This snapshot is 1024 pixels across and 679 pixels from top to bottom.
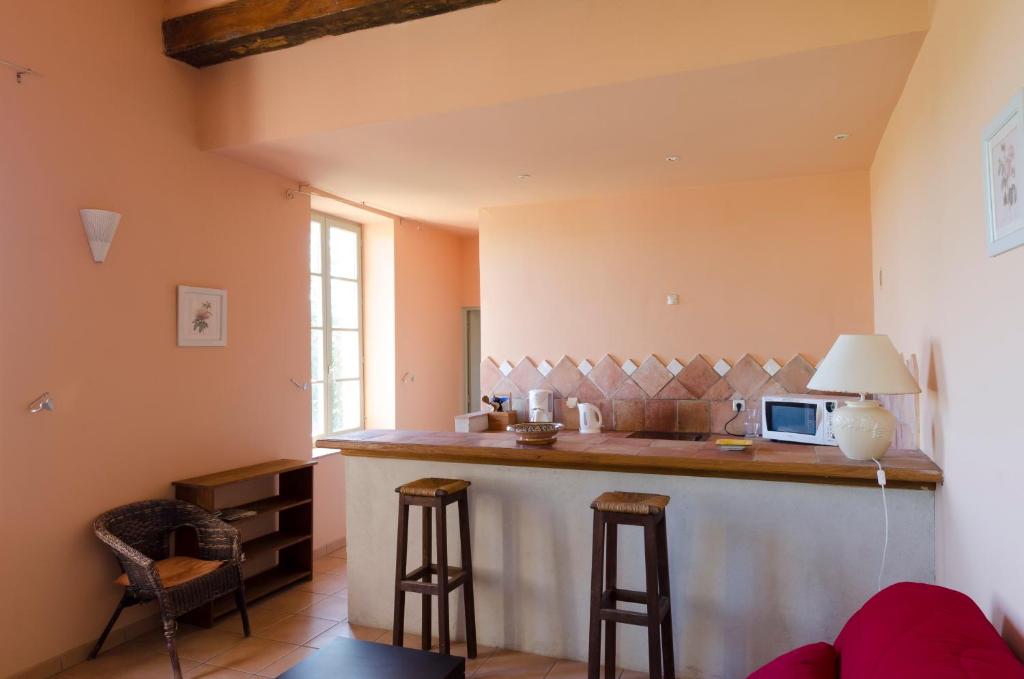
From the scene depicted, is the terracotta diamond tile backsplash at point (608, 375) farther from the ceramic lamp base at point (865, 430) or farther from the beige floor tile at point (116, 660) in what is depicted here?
the beige floor tile at point (116, 660)

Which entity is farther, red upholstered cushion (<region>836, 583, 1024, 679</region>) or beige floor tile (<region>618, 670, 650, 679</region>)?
beige floor tile (<region>618, 670, 650, 679</region>)

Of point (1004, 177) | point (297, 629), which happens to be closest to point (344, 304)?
point (297, 629)

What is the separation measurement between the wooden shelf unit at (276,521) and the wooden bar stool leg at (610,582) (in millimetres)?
2122

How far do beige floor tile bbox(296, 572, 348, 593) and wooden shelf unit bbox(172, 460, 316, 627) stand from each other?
0.19ft

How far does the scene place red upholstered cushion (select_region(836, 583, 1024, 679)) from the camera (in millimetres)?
1314

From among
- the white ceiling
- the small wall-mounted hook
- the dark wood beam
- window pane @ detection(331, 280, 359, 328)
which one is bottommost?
the small wall-mounted hook

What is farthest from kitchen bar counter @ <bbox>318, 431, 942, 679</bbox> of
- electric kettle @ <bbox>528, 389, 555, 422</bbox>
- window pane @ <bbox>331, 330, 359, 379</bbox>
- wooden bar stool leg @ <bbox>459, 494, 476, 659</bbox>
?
window pane @ <bbox>331, 330, 359, 379</bbox>

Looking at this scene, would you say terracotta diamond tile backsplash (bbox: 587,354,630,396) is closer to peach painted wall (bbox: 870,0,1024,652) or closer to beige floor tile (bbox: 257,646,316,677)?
peach painted wall (bbox: 870,0,1024,652)

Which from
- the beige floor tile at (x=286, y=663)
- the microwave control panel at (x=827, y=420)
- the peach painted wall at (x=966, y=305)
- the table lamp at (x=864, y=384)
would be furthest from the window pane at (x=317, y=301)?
the peach painted wall at (x=966, y=305)

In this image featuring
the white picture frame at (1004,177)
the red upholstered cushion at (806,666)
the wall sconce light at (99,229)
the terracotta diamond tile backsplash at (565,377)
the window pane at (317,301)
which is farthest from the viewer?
the window pane at (317,301)

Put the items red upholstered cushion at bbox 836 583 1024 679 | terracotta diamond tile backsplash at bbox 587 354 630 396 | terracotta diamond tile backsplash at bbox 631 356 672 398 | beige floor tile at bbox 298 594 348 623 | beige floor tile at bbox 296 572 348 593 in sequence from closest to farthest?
red upholstered cushion at bbox 836 583 1024 679, beige floor tile at bbox 298 594 348 623, beige floor tile at bbox 296 572 348 593, terracotta diamond tile backsplash at bbox 631 356 672 398, terracotta diamond tile backsplash at bbox 587 354 630 396

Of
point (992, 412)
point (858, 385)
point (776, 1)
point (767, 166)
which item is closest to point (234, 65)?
point (776, 1)

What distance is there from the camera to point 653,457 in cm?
271

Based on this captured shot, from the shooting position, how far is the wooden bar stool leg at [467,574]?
303cm
